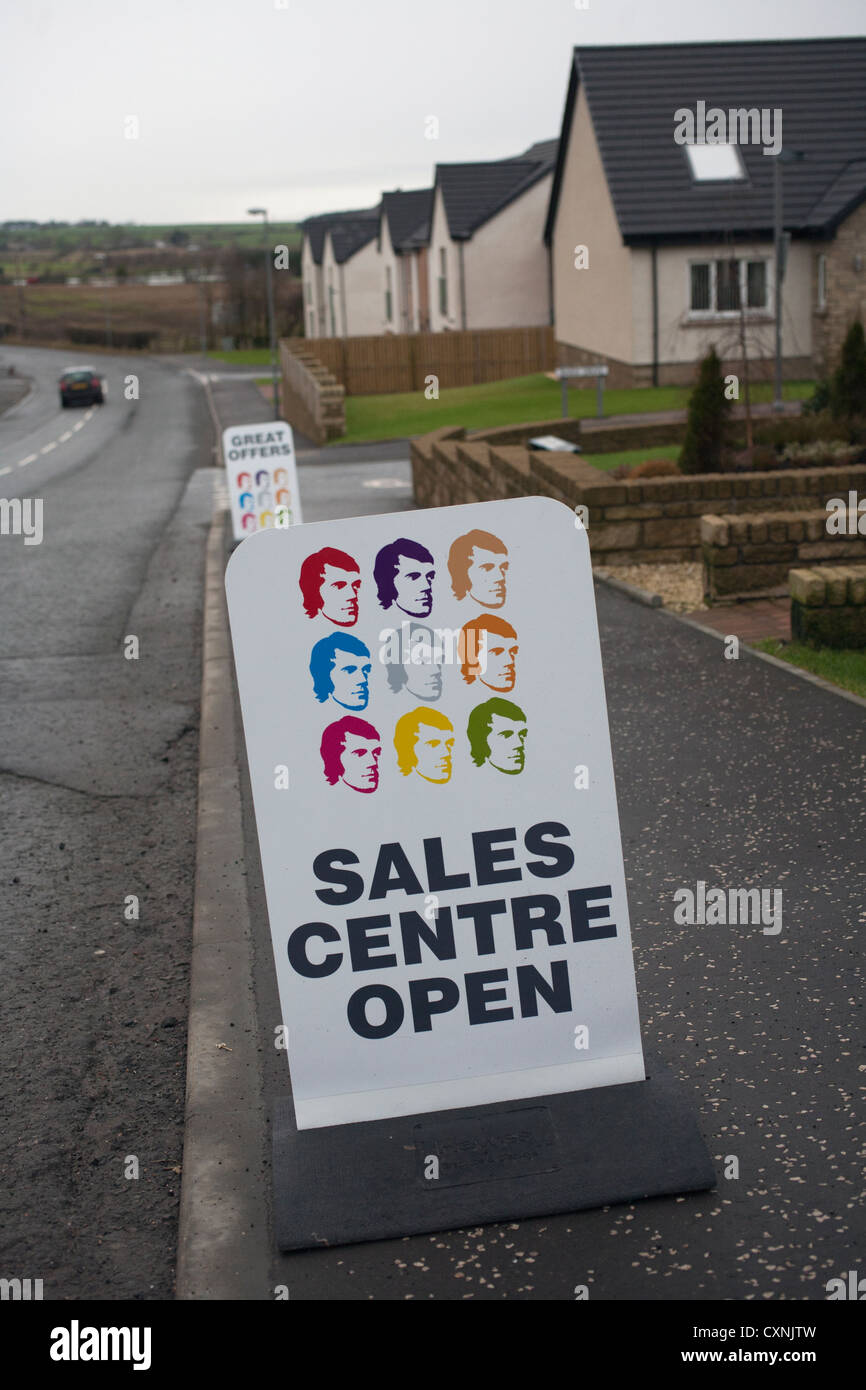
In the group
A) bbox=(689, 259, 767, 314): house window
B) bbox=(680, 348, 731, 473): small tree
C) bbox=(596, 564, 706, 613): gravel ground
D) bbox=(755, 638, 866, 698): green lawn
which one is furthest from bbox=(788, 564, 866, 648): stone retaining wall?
bbox=(689, 259, 767, 314): house window

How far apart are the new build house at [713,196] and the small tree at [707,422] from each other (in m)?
14.5

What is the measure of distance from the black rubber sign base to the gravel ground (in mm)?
7638

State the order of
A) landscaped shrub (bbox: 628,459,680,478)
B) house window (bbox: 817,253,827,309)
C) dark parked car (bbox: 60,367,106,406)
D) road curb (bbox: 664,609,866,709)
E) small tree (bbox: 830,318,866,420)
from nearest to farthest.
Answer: road curb (bbox: 664,609,866,709) → landscaped shrub (bbox: 628,459,680,478) → small tree (bbox: 830,318,866,420) → house window (bbox: 817,253,827,309) → dark parked car (bbox: 60,367,106,406)

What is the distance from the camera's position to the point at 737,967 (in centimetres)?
517

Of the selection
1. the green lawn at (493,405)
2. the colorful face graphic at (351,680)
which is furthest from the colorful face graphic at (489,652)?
the green lawn at (493,405)

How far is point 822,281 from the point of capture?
103ft

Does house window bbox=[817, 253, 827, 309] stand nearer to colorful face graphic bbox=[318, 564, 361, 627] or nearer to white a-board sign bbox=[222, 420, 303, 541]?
white a-board sign bbox=[222, 420, 303, 541]

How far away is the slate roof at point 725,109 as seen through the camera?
31219mm

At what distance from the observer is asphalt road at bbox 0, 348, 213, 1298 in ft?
13.0

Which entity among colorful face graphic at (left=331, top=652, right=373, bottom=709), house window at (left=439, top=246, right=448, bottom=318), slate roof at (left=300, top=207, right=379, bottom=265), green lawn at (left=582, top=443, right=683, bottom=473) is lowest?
colorful face graphic at (left=331, top=652, right=373, bottom=709)

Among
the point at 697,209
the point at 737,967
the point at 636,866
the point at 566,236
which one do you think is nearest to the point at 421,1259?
the point at 737,967

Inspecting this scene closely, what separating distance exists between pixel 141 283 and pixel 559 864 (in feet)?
623

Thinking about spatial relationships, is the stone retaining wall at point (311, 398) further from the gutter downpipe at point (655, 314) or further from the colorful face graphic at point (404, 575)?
the colorful face graphic at point (404, 575)
